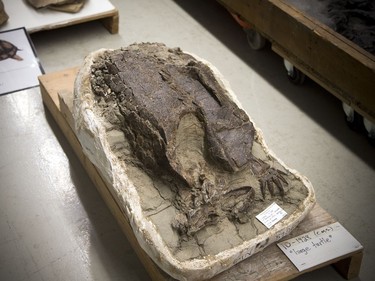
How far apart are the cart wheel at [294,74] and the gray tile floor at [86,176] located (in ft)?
0.17

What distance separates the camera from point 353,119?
13.4 feet

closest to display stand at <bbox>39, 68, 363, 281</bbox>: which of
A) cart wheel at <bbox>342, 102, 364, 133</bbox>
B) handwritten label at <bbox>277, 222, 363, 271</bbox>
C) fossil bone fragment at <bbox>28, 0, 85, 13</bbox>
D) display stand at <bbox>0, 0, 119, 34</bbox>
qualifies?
handwritten label at <bbox>277, 222, 363, 271</bbox>

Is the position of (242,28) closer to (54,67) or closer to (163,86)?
(54,67)

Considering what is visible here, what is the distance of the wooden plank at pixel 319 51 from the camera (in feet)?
12.3

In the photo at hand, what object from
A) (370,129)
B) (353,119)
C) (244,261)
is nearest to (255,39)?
(353,119)

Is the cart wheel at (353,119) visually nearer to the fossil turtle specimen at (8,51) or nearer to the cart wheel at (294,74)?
the cart wheel at (294,74)

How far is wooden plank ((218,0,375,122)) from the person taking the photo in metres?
3.74

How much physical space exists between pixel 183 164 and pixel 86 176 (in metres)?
0.88

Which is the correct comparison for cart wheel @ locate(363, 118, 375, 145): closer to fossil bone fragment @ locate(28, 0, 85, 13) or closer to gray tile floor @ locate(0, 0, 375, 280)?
gray tile floor @ locate(0, 0, 375, 280)

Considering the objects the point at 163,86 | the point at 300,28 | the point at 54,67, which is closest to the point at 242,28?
the point at 300,28

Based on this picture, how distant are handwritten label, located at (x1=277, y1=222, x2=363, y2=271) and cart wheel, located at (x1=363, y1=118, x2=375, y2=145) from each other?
1.01 metres

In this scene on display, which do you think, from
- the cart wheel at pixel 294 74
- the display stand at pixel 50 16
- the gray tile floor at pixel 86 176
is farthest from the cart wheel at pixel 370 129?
the display stand at pixel 50 16

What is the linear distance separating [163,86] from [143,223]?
81 centimetres

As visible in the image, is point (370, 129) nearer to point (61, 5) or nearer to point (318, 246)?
point (318, 246)
